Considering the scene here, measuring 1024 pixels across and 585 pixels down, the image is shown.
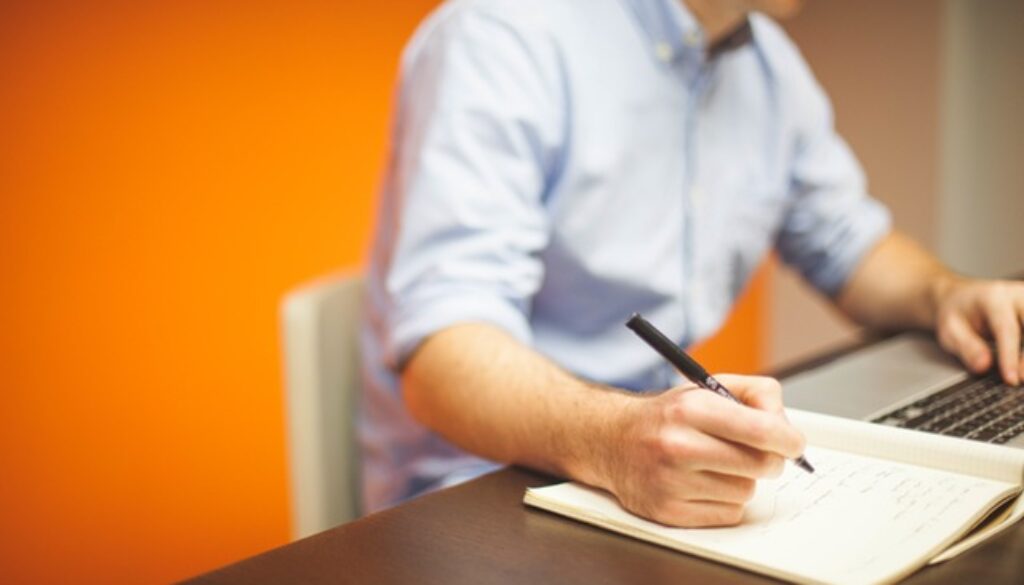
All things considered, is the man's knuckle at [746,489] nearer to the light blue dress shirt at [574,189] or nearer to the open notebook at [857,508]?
the open notebook at [857,508]

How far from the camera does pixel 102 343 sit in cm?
155

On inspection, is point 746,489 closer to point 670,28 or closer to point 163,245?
point 670,28

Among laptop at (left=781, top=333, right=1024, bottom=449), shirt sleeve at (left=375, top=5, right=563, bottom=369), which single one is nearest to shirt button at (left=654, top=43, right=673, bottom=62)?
shirt sleeve at (left=375, top=5, right=563, bottom=369)

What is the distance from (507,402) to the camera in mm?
768

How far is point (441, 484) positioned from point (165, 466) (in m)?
0.76

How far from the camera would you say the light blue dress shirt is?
957mm

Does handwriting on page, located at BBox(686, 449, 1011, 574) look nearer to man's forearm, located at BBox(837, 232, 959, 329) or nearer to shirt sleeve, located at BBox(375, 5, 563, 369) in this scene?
shirt sleeve, located at BBox(375, 5, 563, 369)

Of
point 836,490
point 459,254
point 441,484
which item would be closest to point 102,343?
point 441,484

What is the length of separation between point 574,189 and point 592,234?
6 cm

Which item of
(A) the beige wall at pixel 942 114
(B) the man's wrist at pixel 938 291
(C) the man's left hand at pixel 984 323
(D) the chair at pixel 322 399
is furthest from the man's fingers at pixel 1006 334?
(A) the beige wall at pixel 942 114

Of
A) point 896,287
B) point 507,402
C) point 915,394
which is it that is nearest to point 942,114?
point 896,287

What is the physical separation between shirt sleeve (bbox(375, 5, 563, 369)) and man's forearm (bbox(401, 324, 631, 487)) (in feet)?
0.11

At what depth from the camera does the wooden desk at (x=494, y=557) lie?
542mm

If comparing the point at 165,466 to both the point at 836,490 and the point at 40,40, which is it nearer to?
the point at 40,40
